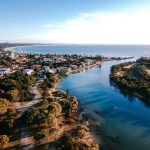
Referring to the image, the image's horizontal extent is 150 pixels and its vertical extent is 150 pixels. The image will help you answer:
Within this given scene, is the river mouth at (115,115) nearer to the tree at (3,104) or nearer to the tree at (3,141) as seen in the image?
the tree at (3,141)

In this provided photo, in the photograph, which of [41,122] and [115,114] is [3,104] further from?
[115,114]

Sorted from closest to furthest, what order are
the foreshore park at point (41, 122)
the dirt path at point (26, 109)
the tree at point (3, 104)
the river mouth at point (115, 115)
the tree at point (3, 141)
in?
the tree at point (3, 141), the dirt path at point (26, 109), the foreshore park at point (41, 122), the river mouth at point (115, 115), the tree at point (3, 104)

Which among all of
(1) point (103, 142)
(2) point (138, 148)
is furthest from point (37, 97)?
(2) point (138, 148)

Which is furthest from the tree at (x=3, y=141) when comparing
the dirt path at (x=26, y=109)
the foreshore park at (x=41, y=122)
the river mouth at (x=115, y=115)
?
the river mouth at (x=115, y=115)

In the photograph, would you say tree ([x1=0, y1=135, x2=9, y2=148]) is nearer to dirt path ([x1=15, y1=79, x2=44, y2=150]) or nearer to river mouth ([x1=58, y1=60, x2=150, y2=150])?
dirt path ([x1=15, y1=79, x2=44, y2=150])

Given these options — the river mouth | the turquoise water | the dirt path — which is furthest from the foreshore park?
the turquoise water

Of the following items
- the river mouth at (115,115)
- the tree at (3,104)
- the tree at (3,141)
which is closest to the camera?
the tree at (3,141)

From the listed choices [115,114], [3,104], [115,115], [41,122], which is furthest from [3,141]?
[115,114]
